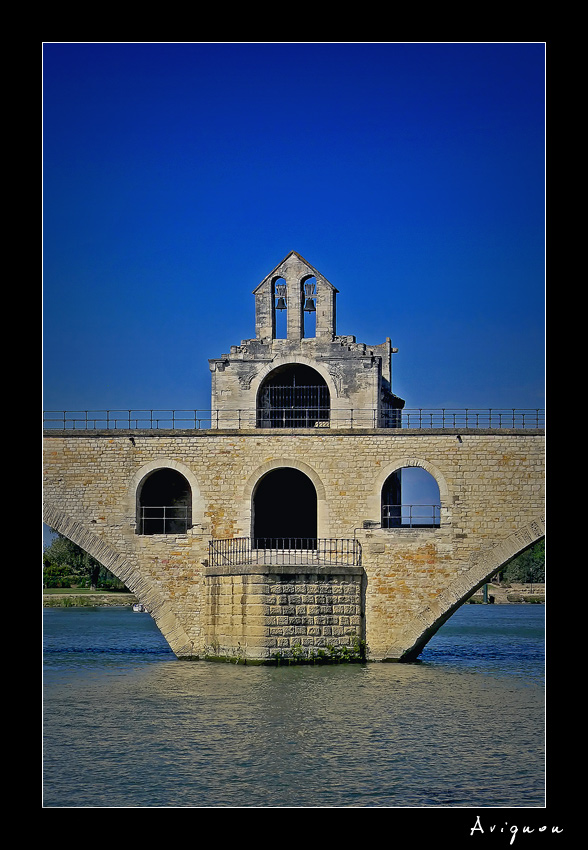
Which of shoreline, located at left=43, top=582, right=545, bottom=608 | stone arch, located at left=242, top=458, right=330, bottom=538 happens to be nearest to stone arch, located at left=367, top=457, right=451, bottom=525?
stone arch, located at left=242, top=458, right=330, bottom=538

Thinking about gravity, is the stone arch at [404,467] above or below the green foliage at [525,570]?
above

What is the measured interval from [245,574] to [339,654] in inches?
108

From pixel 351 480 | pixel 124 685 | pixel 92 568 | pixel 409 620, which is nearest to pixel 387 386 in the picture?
pixel 351 480

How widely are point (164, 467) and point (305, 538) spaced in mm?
3750

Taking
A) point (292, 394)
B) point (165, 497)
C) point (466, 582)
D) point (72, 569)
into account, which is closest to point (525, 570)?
point (72, 569)

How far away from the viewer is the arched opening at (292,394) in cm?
2942

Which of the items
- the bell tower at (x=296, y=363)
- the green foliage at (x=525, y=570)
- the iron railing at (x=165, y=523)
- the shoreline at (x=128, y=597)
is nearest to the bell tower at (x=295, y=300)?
the bell tower at (x=296, y=363)

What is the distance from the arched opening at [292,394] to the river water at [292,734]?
6789 mm

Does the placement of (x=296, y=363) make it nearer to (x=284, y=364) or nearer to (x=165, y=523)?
(x=284, y=364)

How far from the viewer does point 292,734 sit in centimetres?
1833

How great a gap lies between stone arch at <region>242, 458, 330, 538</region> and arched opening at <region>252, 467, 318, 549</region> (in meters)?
3.89

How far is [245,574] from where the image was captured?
81.6 feet

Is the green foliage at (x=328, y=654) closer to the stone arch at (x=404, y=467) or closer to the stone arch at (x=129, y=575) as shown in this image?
the stone arch at (x=129, y=575)

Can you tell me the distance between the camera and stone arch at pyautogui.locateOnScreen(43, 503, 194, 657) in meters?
26.4
